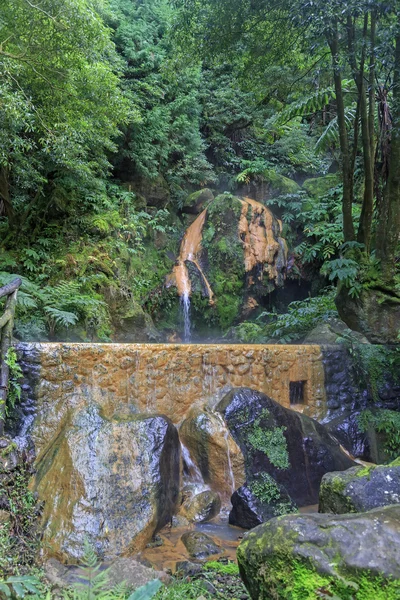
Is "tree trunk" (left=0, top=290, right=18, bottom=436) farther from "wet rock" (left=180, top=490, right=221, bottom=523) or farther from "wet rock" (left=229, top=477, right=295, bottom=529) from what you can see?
"wet rock" (left=229, top=477, right=295, bottom=529)

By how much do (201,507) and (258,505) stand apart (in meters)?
0.66

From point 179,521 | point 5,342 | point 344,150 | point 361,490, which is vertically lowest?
point 179,521

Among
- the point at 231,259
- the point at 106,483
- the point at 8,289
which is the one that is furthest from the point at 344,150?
the point at 106,483

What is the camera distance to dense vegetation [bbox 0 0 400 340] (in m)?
7.25

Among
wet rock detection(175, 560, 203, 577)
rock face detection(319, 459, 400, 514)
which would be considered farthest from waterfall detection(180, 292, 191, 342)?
rock face detection(319, 459, 400, 514)

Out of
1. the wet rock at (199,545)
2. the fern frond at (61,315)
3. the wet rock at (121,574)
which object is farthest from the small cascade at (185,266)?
the wet rock at (121,574)

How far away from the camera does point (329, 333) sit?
27.5 feet

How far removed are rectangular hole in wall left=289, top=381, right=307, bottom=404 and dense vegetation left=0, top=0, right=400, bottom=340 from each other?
1.88 meters

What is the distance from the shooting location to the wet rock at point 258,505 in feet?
15.5

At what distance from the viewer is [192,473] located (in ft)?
18.1

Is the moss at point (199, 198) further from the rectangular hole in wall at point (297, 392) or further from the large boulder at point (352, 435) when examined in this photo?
the large boulder at point (352, 435)

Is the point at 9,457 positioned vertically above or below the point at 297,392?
above

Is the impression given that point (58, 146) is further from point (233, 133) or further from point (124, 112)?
point (233, 133)

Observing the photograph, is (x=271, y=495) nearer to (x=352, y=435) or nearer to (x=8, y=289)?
(x=352, y=435)
